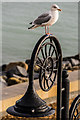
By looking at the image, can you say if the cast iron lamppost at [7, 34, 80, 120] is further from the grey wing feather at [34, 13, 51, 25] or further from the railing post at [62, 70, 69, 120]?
the grey wing feather at [34, 13, 51, 25]

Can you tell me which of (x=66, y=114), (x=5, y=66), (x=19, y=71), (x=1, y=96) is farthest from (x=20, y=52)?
(x=66, y=114)

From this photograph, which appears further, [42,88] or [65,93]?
[65,93]

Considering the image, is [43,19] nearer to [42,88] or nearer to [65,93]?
[42,88]

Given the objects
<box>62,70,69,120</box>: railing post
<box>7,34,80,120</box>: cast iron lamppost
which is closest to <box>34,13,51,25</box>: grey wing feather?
<box>7,34,80,120</box>: cast iron lamppost

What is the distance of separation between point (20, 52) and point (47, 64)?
273 inches

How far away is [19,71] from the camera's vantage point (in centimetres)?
686

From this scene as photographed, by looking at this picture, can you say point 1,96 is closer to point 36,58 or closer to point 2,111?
point 2,111

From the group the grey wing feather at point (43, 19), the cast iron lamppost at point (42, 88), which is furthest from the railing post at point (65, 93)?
the grey wing feather at point (43, 19)

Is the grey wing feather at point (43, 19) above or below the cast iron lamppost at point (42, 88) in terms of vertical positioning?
above

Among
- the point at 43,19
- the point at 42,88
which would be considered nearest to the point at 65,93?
the point at 42,88

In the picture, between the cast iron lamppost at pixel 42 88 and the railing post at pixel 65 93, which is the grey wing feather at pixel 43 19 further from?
the railing post at pixel 65 93

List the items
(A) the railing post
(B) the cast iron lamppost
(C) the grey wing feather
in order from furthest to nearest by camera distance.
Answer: (A) the railing post < (C) the grey wing feather < (B) the cast iron lamppost

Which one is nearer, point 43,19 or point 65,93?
point 43,19

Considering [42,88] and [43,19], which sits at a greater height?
[43,19]
